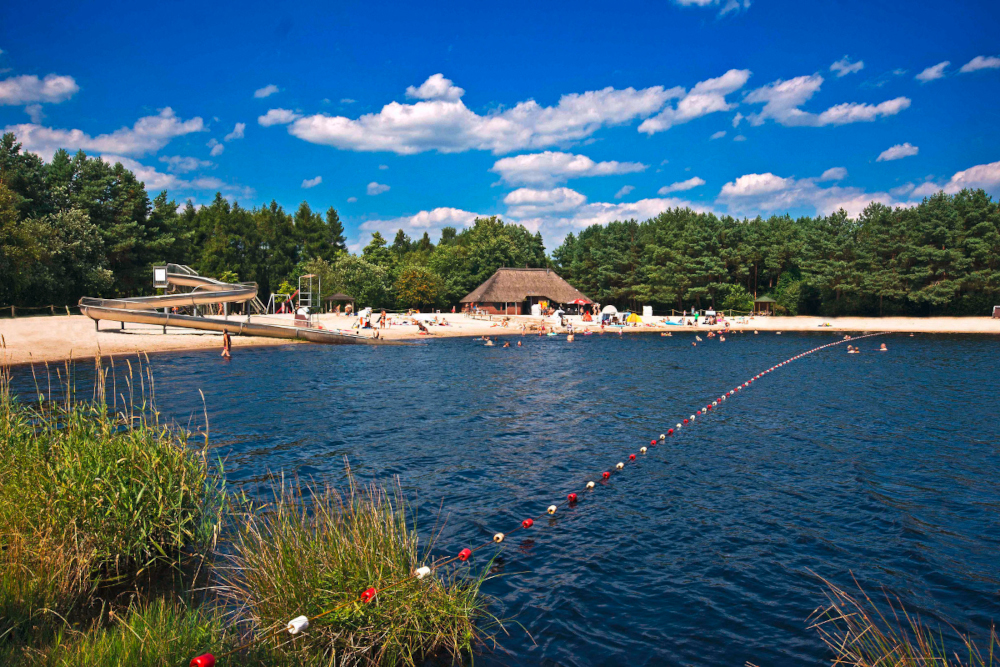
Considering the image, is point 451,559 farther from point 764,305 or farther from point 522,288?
point 764,305

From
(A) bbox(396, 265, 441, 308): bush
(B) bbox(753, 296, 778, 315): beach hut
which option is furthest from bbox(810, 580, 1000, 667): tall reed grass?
(B) bbox(753, 296, 778, 315): beach hut

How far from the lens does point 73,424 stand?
28.5 feet

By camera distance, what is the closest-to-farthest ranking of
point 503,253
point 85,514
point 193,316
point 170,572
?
point 85,514, point 170,572, point 193,316, point 503,253

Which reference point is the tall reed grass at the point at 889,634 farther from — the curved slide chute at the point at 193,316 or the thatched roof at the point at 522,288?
the thatched roof at the point at 522,288

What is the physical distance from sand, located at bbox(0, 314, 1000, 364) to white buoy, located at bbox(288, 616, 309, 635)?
10449 millimetres

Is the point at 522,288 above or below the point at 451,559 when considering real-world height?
above

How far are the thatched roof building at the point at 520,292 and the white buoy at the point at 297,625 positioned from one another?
236 ft

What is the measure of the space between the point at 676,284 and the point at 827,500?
6728cm

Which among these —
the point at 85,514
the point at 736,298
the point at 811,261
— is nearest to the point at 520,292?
the point at 736,298

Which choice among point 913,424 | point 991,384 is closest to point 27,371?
point 913,424

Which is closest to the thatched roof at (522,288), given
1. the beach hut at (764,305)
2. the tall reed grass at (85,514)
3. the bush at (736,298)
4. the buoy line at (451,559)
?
the bush at (736,298)

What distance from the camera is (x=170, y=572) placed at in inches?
Answer: 325

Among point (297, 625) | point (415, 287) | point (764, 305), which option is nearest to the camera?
point (297, 625)

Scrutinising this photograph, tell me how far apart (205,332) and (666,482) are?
41.5 meters
